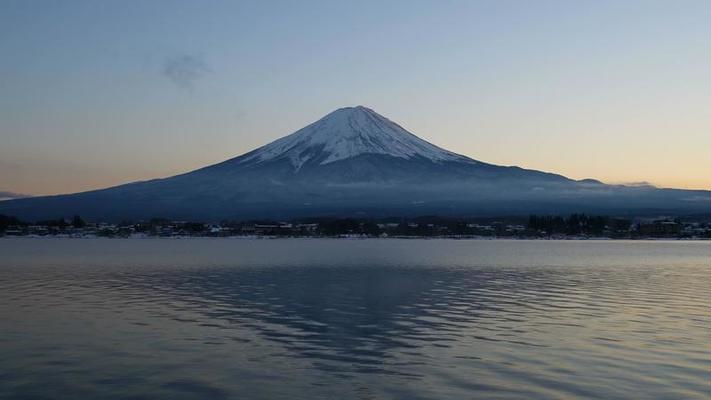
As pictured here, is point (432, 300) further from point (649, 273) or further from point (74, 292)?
point (649, 273)

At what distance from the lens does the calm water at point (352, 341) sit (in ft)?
51.0

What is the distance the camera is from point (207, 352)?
19.3 metres

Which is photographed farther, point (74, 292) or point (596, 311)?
point (74, 292)

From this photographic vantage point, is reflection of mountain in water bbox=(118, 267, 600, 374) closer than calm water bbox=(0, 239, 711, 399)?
No

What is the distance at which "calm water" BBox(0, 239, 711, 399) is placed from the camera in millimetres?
15547

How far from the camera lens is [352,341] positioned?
69.8ft

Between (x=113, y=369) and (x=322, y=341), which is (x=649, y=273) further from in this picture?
(x=113, y=369)

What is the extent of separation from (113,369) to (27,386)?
2.17m

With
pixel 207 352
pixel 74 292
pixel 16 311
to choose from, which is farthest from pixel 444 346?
pixel 74 292

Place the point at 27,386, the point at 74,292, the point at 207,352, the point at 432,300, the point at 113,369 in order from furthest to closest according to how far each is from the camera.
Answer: the point at 74,292 < the point at 432,300 < the point at 207,352 < the point at 113,369 < the point at 27,386

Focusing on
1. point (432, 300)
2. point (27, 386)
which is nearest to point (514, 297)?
point (432, 300)

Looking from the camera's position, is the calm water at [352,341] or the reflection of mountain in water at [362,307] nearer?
the calm water at [352,341]

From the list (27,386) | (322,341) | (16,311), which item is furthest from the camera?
(16,311)

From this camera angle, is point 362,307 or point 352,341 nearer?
point 352,341
